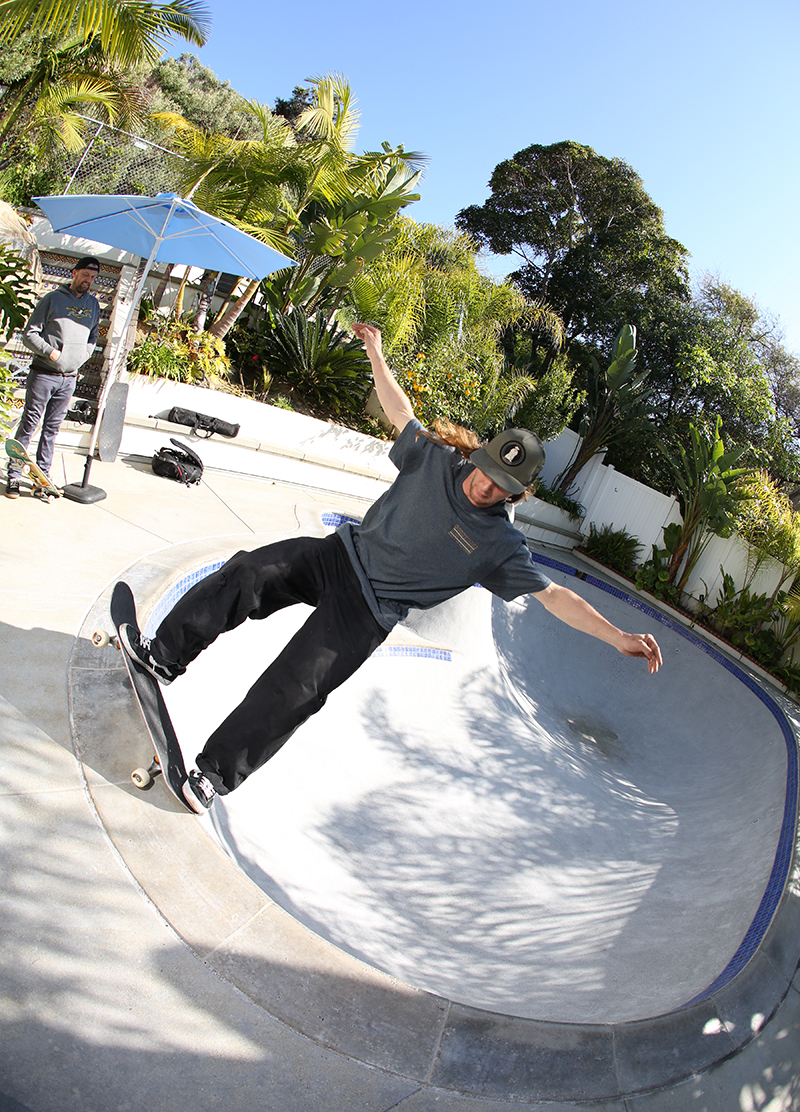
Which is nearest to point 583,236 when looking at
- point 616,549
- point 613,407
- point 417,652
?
point 613,407

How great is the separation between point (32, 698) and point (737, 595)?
12.4 meters

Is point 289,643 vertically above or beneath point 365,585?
beneath

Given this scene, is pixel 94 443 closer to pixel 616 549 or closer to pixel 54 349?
pixel 54 349

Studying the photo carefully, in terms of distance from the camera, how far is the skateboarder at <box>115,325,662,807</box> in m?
2.63

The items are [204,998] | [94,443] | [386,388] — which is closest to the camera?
[204,998]

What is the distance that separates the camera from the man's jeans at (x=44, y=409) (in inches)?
191

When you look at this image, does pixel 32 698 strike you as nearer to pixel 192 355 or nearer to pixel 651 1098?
pixel 651 1098

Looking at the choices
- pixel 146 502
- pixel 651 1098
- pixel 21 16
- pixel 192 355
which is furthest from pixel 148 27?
pixel 651 1098

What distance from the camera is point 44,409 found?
4988mm

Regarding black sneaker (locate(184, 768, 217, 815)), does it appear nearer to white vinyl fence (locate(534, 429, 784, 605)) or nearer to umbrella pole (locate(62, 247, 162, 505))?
umbrella pole (locate(62, 247, 162, 505))

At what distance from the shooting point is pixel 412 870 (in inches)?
142

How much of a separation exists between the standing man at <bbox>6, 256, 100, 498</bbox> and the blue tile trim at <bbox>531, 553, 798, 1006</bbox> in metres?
5.32

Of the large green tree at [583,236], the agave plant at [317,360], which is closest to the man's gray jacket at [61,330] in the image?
the agave plant at [317,360]

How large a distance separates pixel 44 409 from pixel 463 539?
3815mm
